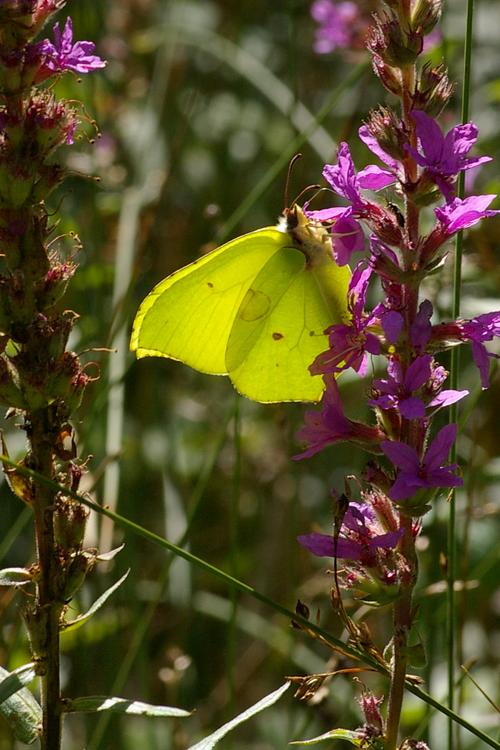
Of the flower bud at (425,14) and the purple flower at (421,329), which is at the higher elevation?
the flower bud at (425,14)

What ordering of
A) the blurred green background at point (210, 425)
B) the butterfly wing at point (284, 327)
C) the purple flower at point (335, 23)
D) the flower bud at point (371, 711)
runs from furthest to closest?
the purple flower at point (335, 23)
the blurred green background at point (210, 425)
the butterfly wing at point (284, 327)
the flower bud at point (371, 711)

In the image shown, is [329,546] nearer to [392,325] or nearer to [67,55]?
[392,325]

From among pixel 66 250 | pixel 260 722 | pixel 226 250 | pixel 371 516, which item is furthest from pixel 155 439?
pixel 371 516

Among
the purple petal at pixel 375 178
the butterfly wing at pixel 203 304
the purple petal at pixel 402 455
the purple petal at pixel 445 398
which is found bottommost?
the purple petal at pixel 402 455

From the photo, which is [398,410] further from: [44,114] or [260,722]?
[260,722]

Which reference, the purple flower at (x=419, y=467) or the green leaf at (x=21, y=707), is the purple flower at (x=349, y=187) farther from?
the green leaf at (x=21, y=707)

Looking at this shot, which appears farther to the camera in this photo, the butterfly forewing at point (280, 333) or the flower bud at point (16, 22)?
the butterfly forewing at point (280, 333)

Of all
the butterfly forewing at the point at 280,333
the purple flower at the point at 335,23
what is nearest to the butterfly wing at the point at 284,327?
the butterfly forewing at the point at 280,333

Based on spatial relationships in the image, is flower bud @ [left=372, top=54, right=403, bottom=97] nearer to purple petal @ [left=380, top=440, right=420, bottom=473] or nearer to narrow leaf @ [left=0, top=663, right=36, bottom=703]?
purple petal @ [left=380, top=440, right=420, bottom=473]
